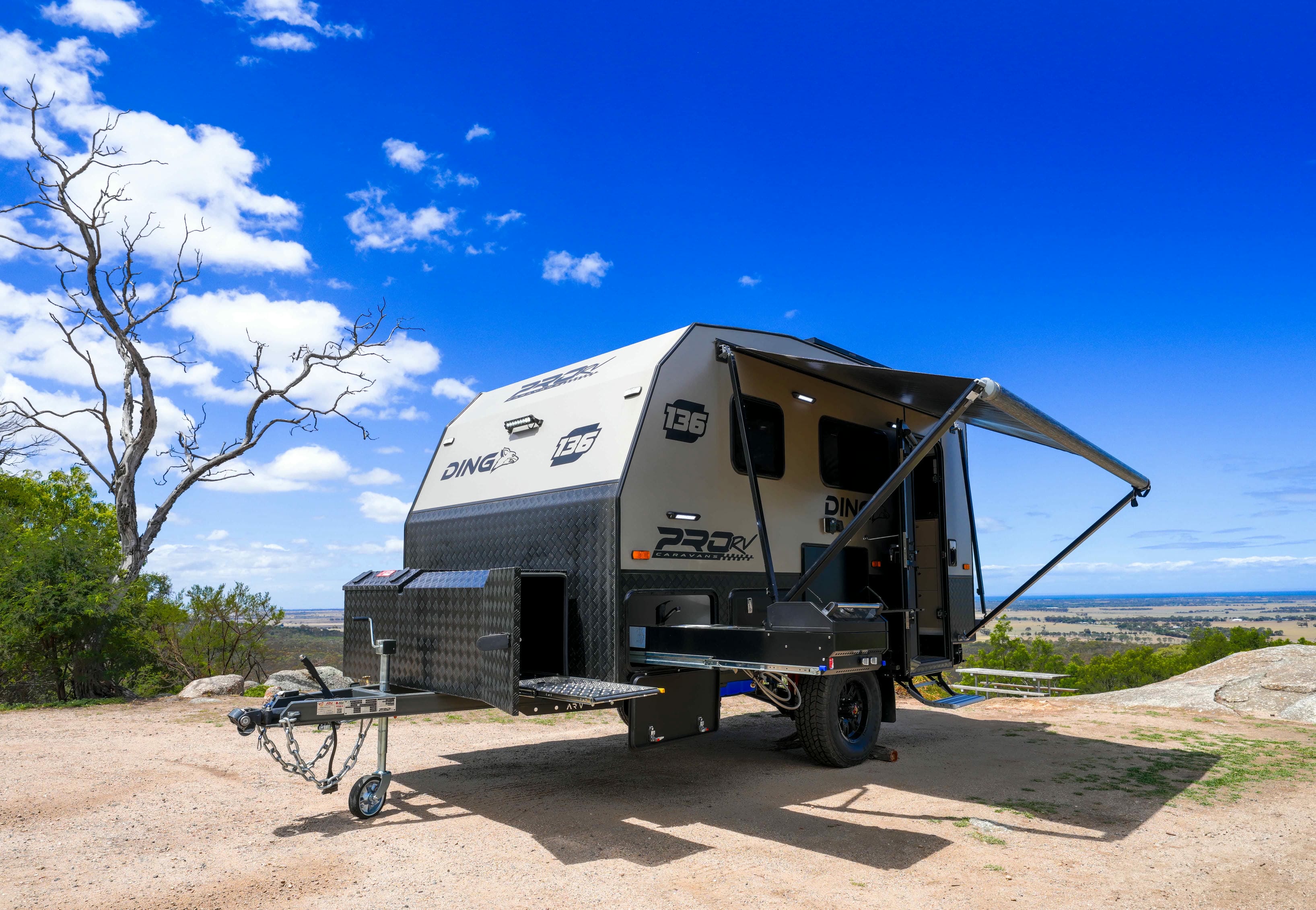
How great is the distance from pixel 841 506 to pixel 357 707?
14.2 ft

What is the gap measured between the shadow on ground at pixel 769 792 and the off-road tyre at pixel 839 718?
5.5 inches

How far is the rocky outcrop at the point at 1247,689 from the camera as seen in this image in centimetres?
1030

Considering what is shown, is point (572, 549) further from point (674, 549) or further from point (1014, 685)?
point (1014, 685)

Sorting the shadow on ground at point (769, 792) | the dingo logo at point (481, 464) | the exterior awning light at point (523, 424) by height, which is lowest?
the shadow on ground at point (769, 792)

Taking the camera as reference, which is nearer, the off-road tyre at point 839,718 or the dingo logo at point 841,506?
the off-road tyre at point 839,718

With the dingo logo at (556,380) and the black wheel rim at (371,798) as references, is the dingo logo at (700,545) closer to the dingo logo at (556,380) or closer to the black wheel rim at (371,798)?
the dingo logo at (556,380)

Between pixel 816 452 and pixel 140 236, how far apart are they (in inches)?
593

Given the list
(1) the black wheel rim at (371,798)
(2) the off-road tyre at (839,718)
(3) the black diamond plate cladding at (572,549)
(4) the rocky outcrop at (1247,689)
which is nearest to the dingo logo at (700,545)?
(3) the black diamond plate cladding at (572,549)

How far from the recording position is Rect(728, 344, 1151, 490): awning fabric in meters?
5.87

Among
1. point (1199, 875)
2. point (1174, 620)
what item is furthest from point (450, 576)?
point (1174, 620)

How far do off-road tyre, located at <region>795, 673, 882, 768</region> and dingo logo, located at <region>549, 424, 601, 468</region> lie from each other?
Result: 233 centimetres

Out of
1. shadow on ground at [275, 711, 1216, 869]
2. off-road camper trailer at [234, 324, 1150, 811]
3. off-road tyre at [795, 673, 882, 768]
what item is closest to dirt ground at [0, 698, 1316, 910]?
shadow on ground at [275, 711, 1216, 869]

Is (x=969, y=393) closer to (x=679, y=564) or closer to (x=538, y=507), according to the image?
(x=679, y=564)

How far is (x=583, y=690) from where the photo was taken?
15.7 feet
